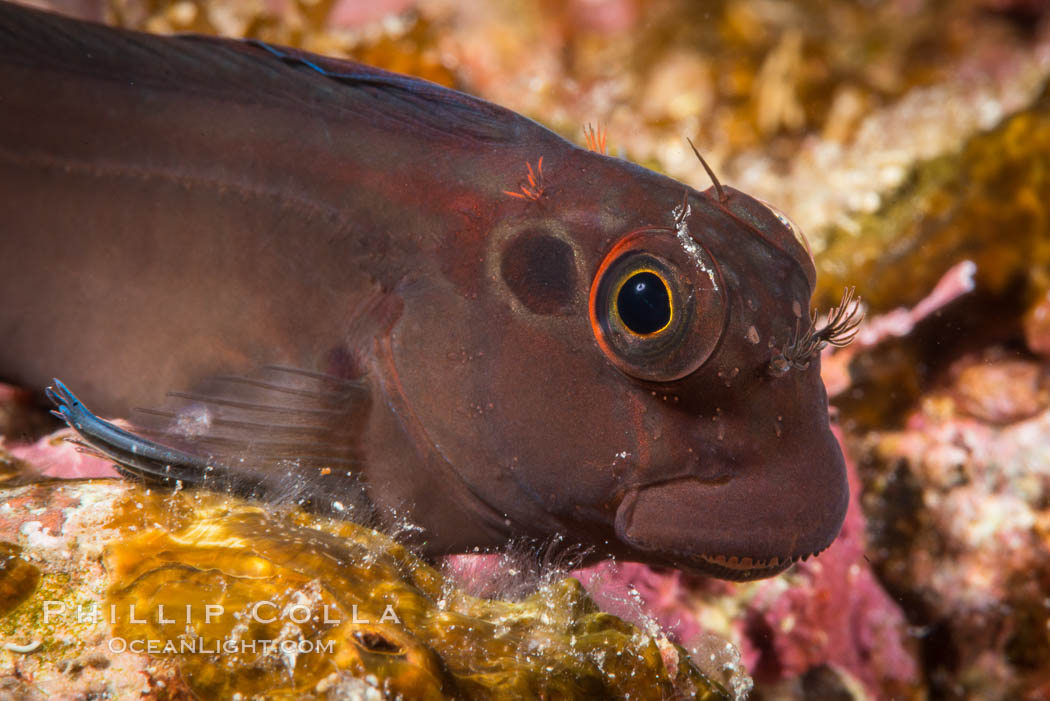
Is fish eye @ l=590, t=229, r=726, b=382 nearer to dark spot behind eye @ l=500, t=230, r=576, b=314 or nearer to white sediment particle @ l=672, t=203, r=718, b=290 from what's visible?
white sediment particle @ l=672, t=203, r=718, b=290

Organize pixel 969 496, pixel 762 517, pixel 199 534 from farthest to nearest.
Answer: pixel 969 496
pixel 762 517
pixel 199 534

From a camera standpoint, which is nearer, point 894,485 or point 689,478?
point 689,478

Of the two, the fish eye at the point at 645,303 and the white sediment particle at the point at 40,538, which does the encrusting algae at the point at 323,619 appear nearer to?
the white sediment particle at the point at 40,538

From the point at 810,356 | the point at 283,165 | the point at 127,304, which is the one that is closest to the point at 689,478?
the point at 810,356

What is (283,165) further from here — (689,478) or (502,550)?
(689,478)

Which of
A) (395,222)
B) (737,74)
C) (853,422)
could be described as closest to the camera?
(395,222)

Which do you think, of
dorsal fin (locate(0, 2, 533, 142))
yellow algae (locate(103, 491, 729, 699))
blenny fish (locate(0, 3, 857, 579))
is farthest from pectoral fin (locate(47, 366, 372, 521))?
dorsal fin (locate(0, 2, 533, 142))
